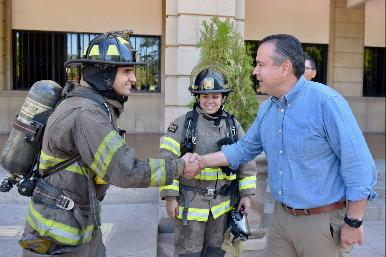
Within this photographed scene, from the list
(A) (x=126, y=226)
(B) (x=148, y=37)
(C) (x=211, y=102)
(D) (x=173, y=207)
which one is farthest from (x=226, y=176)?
(B) (x=148, y=37)

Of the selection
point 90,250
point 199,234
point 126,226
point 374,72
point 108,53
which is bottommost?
point 126,226

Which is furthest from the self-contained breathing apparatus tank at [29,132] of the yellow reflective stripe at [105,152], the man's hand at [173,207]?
the man's hand at [173,207]

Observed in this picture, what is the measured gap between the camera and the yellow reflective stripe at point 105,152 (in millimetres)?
2191

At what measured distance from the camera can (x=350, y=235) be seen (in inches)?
95.8

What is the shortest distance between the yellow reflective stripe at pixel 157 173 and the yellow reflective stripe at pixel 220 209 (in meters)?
1.13

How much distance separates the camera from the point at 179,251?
345 centimetres

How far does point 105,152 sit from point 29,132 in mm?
550

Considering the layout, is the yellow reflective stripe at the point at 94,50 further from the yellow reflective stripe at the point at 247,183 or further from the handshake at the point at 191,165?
the yellow reflective stripe at the point at 247,183

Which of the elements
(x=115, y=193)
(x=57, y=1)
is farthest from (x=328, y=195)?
(x=57, y=1)

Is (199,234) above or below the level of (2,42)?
below

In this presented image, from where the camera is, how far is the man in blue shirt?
7.84 ft

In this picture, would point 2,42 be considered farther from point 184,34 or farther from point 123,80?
point 123,80

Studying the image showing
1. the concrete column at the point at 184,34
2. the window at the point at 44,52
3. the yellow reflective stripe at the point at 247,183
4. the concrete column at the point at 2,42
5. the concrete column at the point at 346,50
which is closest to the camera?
the yellow reflective stripe at the point at 247,183

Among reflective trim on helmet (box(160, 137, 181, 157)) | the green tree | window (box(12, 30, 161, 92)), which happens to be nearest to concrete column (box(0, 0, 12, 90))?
window (box(12, 30, 161, 92))
